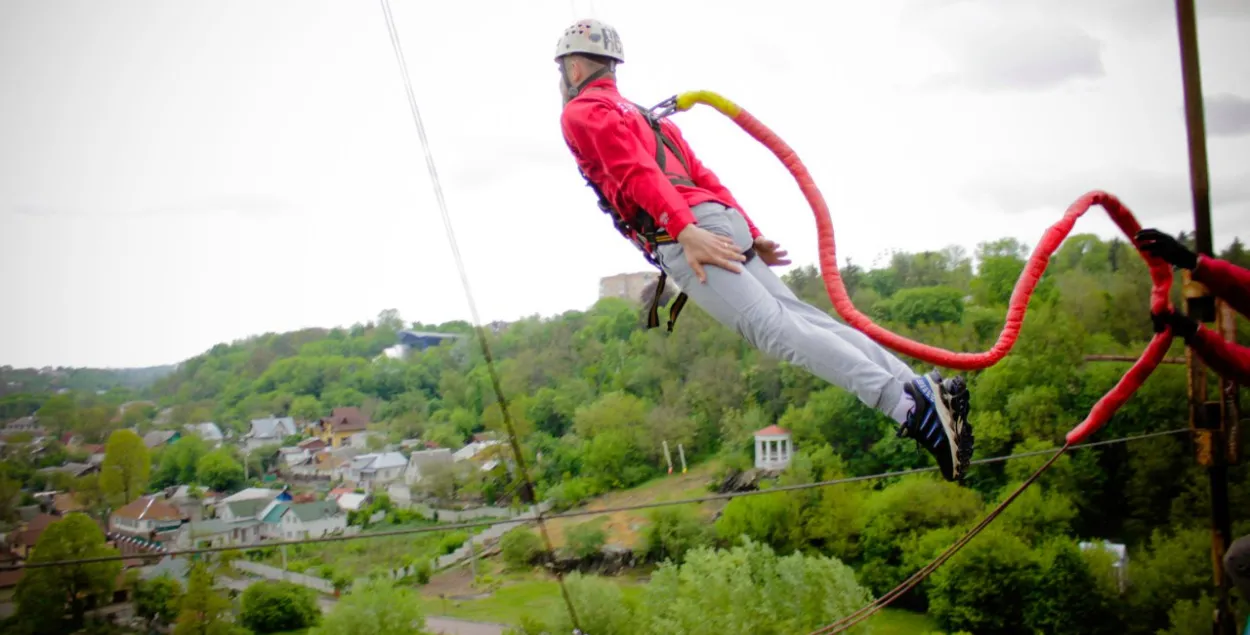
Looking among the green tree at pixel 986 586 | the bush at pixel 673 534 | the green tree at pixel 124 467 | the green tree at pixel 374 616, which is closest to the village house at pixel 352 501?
the green tree at pixel 124 467

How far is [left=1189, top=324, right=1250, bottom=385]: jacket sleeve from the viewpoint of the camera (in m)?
2.84

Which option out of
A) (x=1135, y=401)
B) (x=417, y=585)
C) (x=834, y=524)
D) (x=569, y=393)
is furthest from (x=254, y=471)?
(x=1135, y=401)

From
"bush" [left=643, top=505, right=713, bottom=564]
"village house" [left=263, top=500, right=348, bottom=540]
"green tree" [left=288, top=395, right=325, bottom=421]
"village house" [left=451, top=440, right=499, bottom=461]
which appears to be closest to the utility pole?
"bush" [left=643, top=505, right=713, bottom=564]

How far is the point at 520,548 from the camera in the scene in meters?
26.0

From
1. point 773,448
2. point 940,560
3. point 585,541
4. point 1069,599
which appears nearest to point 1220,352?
point 940,560

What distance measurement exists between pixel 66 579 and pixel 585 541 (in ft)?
41.1

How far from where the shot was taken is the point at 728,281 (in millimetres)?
2641

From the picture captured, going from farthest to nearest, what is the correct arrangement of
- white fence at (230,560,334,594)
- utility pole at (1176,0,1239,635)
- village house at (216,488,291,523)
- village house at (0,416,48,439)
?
village house at (216,488,291,523), white fence at (230,560,334,594), village house at (0,416,48,439), utility pole at (1176,0,1239,635)

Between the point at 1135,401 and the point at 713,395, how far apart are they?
13.2 metres

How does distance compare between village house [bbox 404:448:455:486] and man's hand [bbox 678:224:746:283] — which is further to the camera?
village house [bbox 404:448:455:486]

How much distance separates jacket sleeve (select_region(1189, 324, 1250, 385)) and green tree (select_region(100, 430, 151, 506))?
2248 cm

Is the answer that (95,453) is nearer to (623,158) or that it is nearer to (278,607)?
(278,607)

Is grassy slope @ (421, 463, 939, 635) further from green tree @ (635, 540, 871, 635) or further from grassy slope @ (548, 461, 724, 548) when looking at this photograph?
green tree @ (635, 540, 871, 635)

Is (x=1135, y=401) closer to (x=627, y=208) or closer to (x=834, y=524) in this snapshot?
(x=834, y=524)
